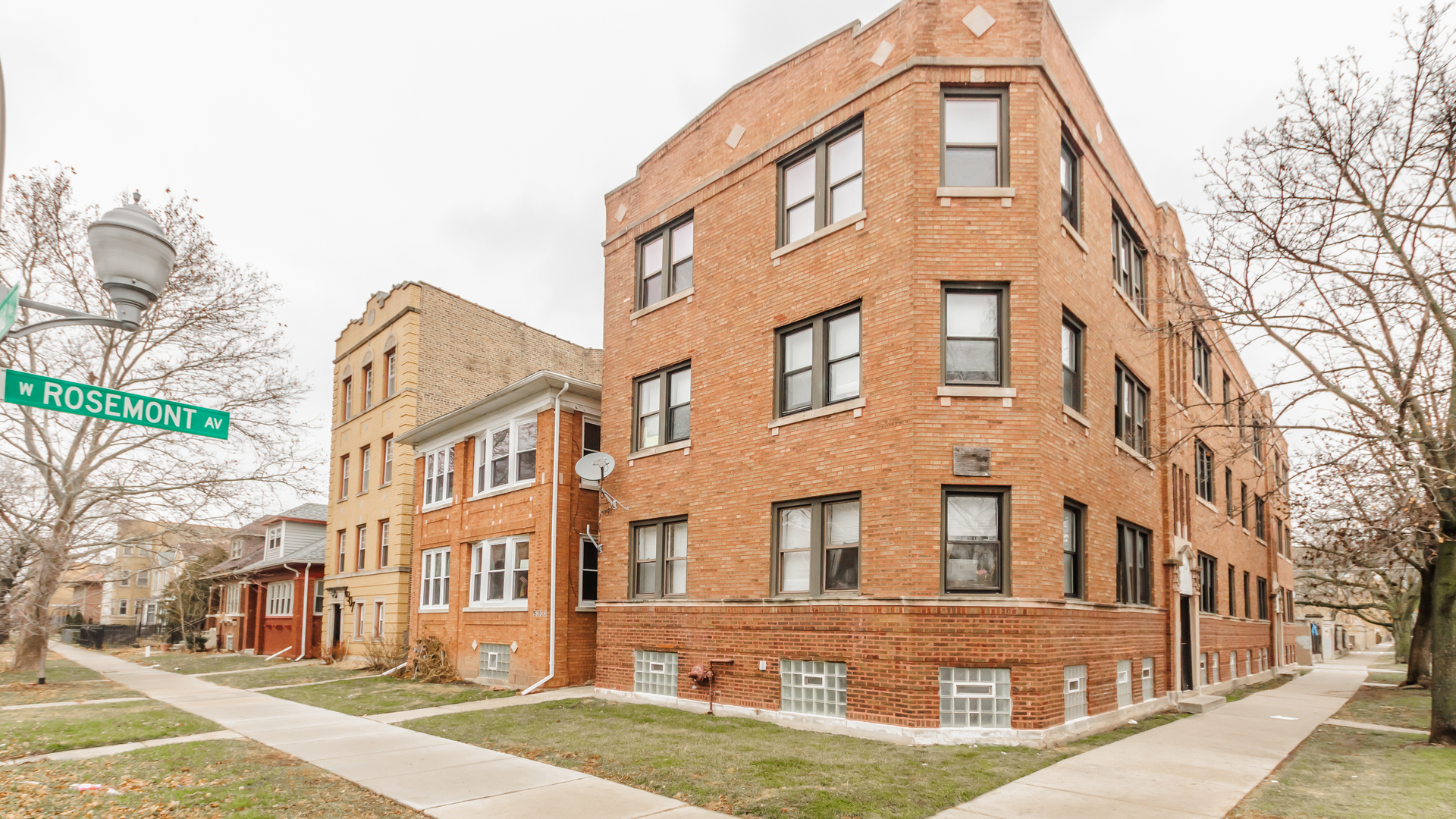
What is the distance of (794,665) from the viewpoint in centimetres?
1427

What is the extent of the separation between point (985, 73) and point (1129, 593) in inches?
380

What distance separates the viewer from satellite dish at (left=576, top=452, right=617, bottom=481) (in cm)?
1823

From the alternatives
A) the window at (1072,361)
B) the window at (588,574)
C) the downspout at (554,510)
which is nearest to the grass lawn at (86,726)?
the downspout at (554,510)

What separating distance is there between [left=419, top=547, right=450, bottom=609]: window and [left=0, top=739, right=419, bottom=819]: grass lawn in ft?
43.3

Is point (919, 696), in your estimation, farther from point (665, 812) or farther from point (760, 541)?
point (665, 812)

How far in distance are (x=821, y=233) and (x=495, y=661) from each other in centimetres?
1321

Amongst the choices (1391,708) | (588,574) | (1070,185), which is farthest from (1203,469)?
(588,574)

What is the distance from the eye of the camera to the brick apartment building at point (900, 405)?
13.0 meters

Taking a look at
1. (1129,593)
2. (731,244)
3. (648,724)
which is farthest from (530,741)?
(1129,593)

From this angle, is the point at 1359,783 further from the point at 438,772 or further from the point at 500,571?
the point at 500,571

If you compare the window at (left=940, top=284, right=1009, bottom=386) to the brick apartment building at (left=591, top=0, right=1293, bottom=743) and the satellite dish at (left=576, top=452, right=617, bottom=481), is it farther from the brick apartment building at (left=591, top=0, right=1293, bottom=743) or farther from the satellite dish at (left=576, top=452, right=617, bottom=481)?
the satellite dish at (left=576, top=452, right=617, bottom=481)

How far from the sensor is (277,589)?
39.1m

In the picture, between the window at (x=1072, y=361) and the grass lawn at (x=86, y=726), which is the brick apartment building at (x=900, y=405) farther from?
the grass lawn at (x=86, y=726)

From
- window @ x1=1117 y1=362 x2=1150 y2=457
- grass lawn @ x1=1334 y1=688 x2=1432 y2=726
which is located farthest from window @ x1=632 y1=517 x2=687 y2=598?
grass lawn @ x1=1334 y1=688 x2=1432 y2=726
